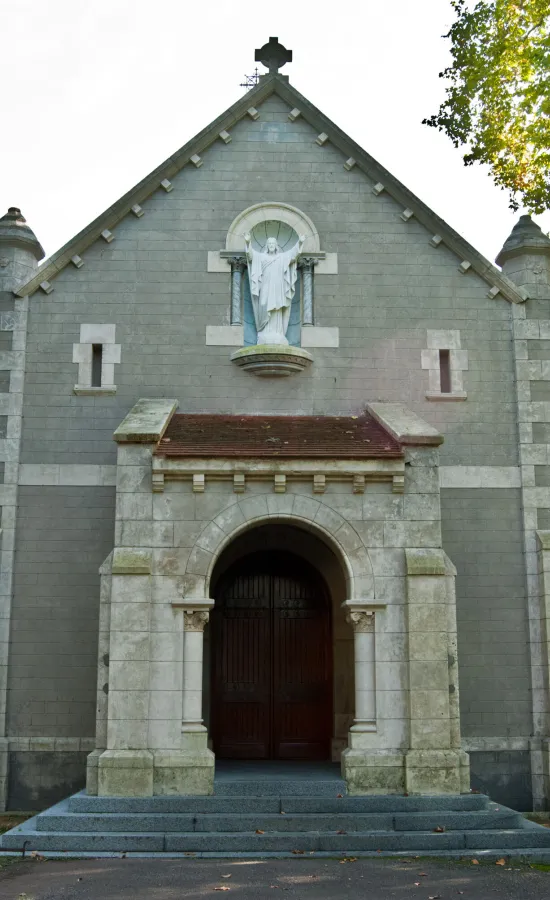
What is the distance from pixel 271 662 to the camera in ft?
54.9

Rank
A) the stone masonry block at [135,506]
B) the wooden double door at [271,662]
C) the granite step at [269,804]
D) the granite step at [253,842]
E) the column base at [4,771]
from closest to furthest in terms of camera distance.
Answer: the granite step at [253,842], the granite step at [269,804], the stone masonry block at [135,506], the column base at [4,771], the wooden double door at [271,662]

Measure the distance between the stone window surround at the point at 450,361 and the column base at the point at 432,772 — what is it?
20.7 feet

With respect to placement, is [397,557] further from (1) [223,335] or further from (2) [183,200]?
(2) [183,200]

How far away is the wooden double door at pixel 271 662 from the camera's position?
16484 mm

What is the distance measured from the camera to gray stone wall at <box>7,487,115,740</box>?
1520 centimetres

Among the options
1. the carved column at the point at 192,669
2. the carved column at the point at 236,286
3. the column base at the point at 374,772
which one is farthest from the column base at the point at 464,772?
the carved column at the point at 236,286

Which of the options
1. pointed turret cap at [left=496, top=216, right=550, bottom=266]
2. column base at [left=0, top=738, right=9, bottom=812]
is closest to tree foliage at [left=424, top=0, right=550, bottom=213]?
pointed turret cap at [left=496, top=216, right=550, bottom=266]

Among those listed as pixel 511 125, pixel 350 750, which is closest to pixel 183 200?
pixel 511 125

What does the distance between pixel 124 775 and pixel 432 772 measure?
3907mm

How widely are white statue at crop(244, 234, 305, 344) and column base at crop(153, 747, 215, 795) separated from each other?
7.07 metres

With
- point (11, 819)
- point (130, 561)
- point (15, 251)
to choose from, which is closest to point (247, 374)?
point (15, 251)

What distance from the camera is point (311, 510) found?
44.0 feet

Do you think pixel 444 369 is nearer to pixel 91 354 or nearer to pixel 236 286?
pixel 236 286

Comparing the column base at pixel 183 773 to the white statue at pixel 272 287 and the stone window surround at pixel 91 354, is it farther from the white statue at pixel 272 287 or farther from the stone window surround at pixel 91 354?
the white statue at pixel 272 287
